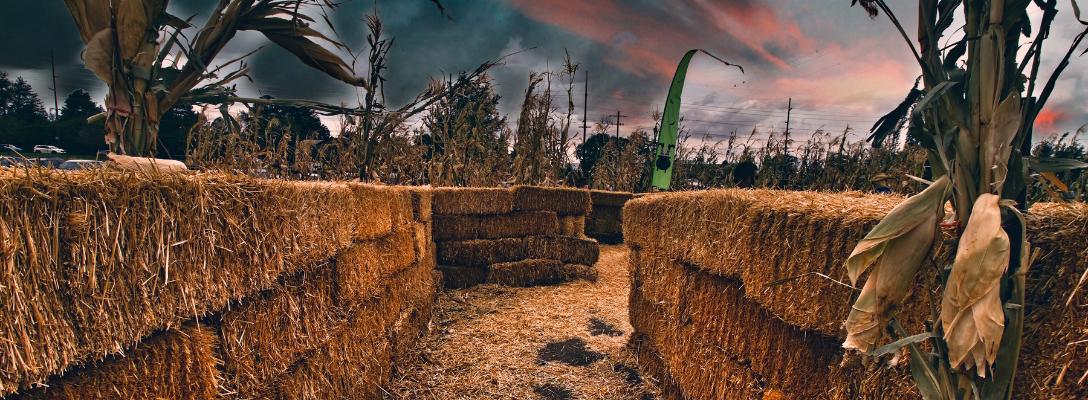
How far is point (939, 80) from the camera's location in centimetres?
Result: 115

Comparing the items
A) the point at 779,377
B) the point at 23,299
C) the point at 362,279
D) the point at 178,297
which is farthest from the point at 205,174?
the point at 779,377

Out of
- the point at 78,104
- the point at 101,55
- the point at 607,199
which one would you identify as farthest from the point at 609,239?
the point at 78,104

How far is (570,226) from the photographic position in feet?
Result: 25.3

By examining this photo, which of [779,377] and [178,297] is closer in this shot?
[178,297]

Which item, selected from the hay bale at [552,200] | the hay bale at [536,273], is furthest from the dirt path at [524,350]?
the hay bale at [552,200]

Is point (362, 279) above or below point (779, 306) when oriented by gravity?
below

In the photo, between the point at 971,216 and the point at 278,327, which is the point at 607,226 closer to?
the point at 278,327

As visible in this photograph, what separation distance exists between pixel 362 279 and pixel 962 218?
3.06m

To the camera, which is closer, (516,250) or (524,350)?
(524,350)

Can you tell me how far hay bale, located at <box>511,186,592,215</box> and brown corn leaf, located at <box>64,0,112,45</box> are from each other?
5319mm

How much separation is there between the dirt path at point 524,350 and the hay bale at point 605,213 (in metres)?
5.17

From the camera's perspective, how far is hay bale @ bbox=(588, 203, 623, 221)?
11719 mm

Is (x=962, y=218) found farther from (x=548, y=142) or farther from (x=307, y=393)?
(x=548, y=142)

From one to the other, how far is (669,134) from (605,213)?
122 inches
